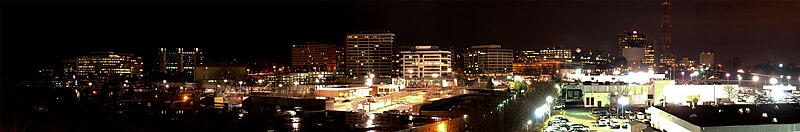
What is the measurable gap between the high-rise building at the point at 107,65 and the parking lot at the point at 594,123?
29157mm

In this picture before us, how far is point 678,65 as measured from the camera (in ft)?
133

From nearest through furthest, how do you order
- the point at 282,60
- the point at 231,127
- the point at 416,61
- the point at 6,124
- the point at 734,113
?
the point at 734,113 → the point at 231,127 → the point at 6,124 → the point at 416,61 → the point at 282,60

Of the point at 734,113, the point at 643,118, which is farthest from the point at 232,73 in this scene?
the point at 734,113

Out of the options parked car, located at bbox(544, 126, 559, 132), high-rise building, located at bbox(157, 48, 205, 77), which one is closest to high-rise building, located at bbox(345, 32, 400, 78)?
high-rise building, located at bbox(157, 48, 205, 77)

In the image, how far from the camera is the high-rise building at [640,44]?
37.2m

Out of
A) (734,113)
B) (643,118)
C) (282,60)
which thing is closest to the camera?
(734,113)

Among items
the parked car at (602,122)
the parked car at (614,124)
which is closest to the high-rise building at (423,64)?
the parked car at (602,122)

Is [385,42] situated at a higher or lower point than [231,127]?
higher

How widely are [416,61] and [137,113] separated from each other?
17.2 metres

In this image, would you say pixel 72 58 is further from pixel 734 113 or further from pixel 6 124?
pixel 734 113

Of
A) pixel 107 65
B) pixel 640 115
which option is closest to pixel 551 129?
pixel 640 115

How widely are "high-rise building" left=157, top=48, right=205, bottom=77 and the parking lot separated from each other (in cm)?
2913

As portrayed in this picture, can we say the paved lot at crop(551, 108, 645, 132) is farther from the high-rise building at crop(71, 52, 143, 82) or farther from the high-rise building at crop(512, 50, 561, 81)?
the high-rise building at crop(71, 52, 143, 82)

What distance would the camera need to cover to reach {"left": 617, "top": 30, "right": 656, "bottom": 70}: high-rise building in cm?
3716
